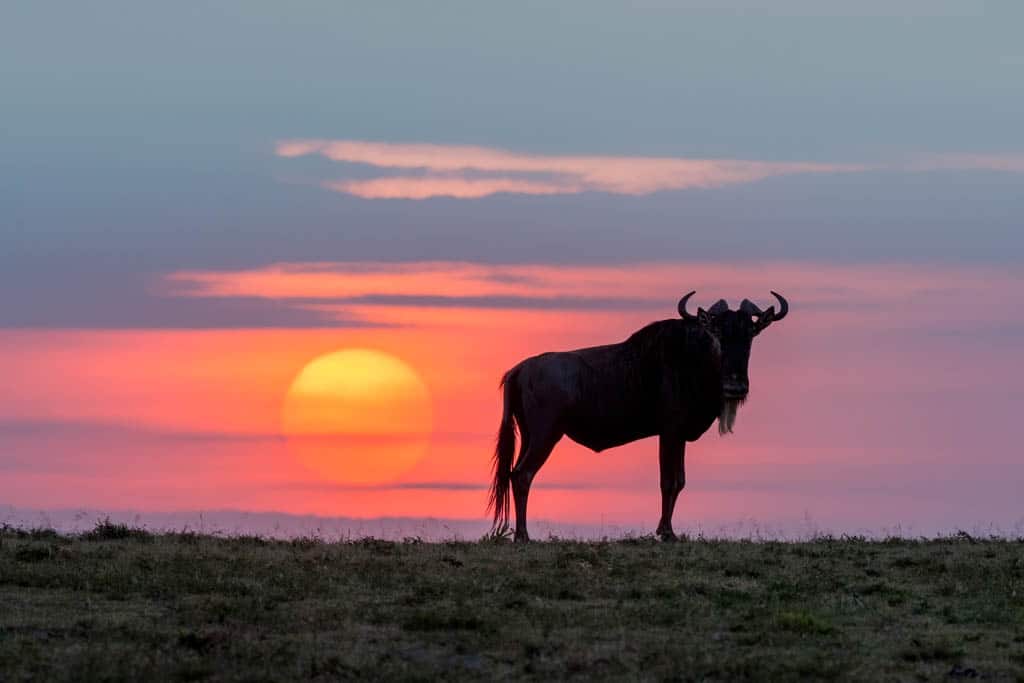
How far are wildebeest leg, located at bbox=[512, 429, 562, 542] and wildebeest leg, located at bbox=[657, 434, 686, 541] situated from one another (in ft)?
5.22

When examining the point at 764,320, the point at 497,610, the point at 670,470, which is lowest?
the point at 497,610

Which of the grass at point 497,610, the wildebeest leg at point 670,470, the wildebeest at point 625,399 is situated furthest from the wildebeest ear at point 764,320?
the grass at point 497,610

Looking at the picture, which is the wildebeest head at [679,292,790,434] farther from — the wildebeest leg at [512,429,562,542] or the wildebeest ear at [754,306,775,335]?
the wildebeest leg at [512,429,562,542]

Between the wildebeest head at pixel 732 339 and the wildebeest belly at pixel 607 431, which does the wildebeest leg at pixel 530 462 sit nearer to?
the wildebeest belly at pixel 607 431

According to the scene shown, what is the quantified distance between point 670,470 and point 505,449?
245 cm

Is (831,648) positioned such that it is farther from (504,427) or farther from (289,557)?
(504,427)

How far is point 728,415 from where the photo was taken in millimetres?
23672

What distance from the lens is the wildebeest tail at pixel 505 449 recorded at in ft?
79.0

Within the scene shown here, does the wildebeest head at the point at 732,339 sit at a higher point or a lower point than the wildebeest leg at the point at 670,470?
higher

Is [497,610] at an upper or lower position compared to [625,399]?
lower

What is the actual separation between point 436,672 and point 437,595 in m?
3.43

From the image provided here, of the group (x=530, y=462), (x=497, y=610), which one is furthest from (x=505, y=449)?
(x=497, y=610)

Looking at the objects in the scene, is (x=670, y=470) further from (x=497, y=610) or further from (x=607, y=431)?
(x=497, y=610)

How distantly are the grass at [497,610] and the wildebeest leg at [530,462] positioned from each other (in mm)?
2619
